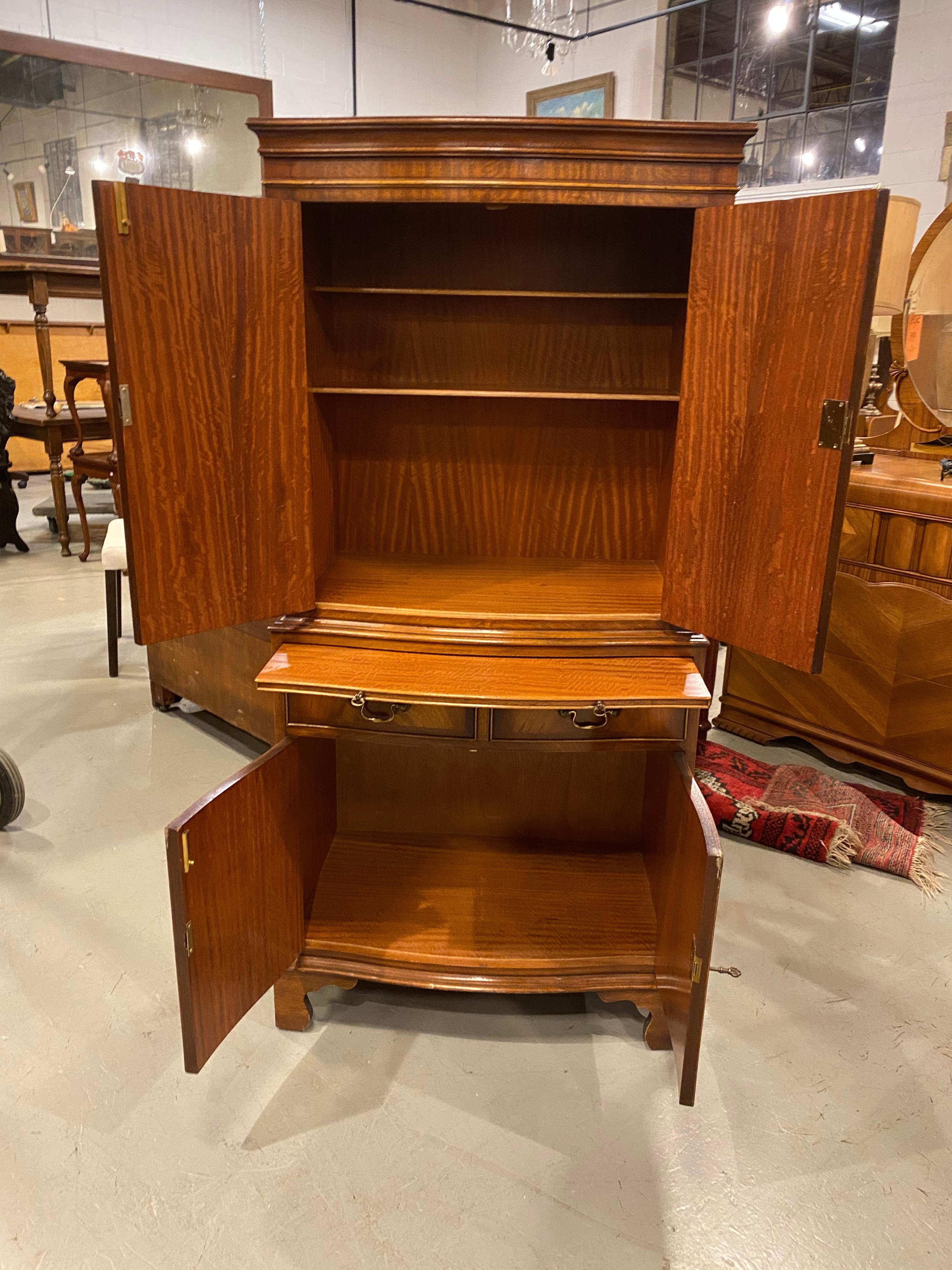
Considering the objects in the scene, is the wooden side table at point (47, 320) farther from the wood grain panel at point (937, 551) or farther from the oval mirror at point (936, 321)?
the wood grain panel at point (937, 551)

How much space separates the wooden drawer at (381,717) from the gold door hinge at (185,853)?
0.34 metres

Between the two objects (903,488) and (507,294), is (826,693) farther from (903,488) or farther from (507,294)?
(507,294)

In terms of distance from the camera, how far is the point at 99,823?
2408 mm

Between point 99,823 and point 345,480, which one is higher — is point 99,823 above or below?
below

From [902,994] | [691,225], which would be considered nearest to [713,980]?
[902,994]

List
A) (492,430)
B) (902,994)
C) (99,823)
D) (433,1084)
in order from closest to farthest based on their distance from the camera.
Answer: (433,1084), (902,994), (492,430), (99,823)

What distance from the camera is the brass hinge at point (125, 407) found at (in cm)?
143

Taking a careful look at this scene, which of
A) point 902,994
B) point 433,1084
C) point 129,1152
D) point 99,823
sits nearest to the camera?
point 129,1152

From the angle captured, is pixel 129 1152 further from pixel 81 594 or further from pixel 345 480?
pixel 81 594

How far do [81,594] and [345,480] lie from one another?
2.84 m

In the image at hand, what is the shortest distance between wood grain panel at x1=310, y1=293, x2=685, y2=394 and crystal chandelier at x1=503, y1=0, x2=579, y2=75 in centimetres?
595

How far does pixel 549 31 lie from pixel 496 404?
260 inches

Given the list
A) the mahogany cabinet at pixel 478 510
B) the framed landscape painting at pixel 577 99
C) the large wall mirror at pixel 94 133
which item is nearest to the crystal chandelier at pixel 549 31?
the framed landscape painting at pixel 577 99

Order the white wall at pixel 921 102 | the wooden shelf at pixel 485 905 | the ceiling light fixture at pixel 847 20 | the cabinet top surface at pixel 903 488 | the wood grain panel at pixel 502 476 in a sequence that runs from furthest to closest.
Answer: the ceiling light fixture at pixel 847 20
the white wall at pixel 921 102
the cabinet top surface at pixel 903 488
the wood grain panel at pixel 502 476
the wooden shelf at pixel 485 905
